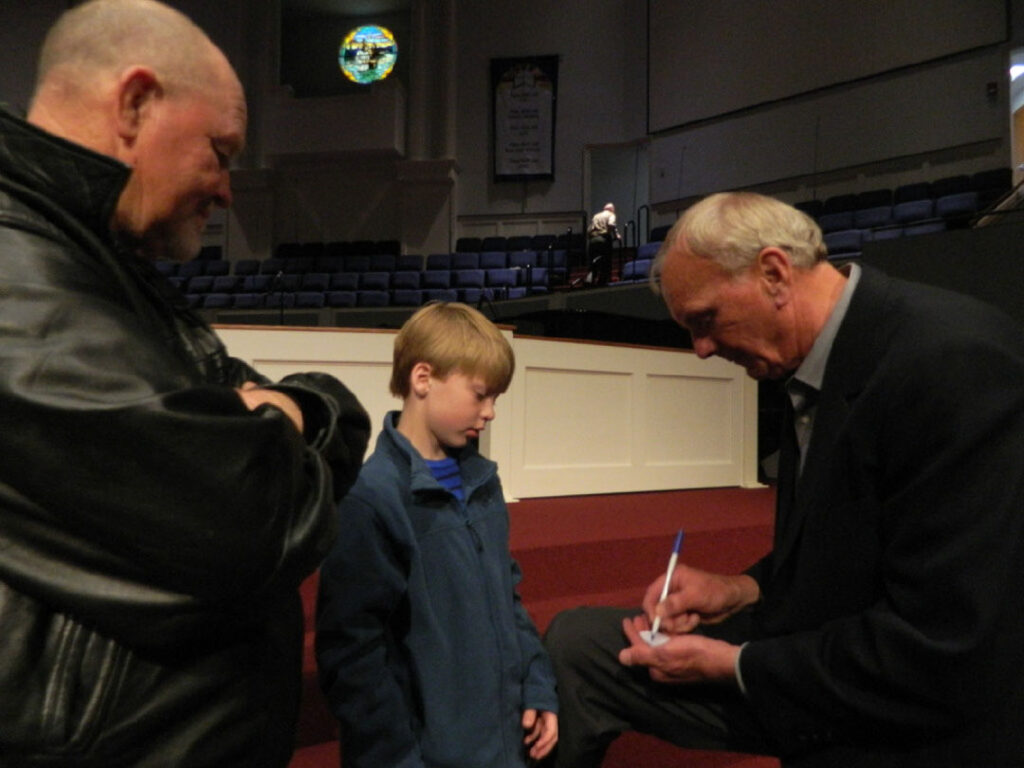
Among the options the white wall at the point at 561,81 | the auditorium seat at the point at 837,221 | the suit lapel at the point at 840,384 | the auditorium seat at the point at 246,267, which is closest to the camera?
the suit lapel at the point at 840,384

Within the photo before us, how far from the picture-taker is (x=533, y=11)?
1241cm

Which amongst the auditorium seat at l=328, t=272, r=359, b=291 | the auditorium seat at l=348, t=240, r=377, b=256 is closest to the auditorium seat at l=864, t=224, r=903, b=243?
the auditorium seat at l=328, t=272, r=359, b=291

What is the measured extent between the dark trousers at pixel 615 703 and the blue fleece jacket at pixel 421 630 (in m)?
0.05

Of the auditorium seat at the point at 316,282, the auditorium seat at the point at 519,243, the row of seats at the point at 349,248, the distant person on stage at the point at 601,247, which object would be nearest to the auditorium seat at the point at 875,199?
the distant person on stage at the point at 601,247

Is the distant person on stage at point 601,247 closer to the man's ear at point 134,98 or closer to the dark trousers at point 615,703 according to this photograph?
the dark trousers at point 615,703

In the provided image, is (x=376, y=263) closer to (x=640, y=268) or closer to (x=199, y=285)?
(x=199, y=285)

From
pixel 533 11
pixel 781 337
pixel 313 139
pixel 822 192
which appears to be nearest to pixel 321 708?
pixel 781 337

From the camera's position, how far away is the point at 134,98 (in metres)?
0.82

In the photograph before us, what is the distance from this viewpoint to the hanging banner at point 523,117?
1237 cm

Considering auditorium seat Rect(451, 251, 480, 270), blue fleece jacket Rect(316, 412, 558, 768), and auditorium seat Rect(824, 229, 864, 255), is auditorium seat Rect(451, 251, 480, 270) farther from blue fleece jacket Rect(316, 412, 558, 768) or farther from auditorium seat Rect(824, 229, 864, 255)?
blue fleece jacket Rect(316, 412, 558, 768)

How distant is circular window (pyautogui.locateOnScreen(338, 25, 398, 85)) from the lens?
13.0m

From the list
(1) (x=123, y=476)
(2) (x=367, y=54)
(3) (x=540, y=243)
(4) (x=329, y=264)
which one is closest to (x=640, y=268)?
(3) (x=540, y=243)

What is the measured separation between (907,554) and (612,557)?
6.44 ft

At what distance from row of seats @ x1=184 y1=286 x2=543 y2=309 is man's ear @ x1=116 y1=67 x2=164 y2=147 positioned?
8.60 m
